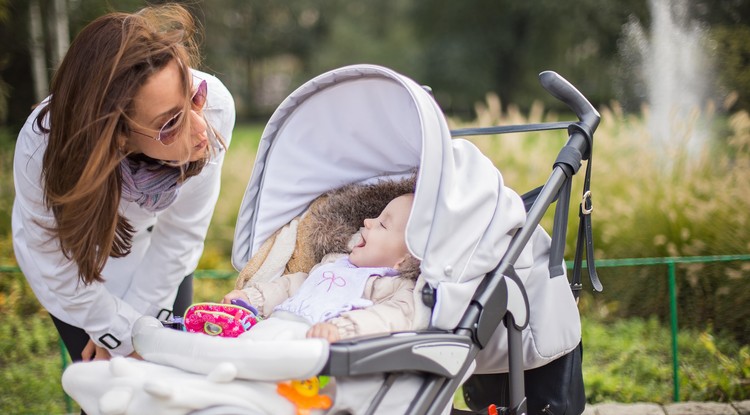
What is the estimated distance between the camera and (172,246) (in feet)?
9.53

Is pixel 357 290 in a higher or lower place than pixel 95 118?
lower

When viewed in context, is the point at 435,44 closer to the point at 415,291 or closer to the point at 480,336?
the point at 415,291

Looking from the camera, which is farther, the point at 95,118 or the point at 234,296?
the point at 234,296

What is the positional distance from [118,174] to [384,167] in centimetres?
103

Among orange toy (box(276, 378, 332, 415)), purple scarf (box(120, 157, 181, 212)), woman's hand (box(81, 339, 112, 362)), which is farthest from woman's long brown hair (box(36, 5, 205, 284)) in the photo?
orange toy (box(276, 378, 332, 415))

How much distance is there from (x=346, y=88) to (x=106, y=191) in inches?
36.7

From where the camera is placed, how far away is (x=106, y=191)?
2.21 metres

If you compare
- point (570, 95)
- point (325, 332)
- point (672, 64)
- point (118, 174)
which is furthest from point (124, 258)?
point (672, 64)

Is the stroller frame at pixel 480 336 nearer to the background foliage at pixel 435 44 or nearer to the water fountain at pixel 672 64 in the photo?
the water fountain at pixel 672 64

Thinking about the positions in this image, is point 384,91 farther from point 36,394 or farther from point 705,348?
point 36,394

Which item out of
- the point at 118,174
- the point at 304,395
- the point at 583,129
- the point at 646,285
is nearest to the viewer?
the point at 304,395

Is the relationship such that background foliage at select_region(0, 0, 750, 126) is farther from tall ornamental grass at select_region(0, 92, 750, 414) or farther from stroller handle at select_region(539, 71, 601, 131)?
stroller handle at select_region(539, 71, 601, 131)

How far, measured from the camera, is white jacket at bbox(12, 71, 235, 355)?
241cm

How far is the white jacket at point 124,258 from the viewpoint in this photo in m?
2.41
